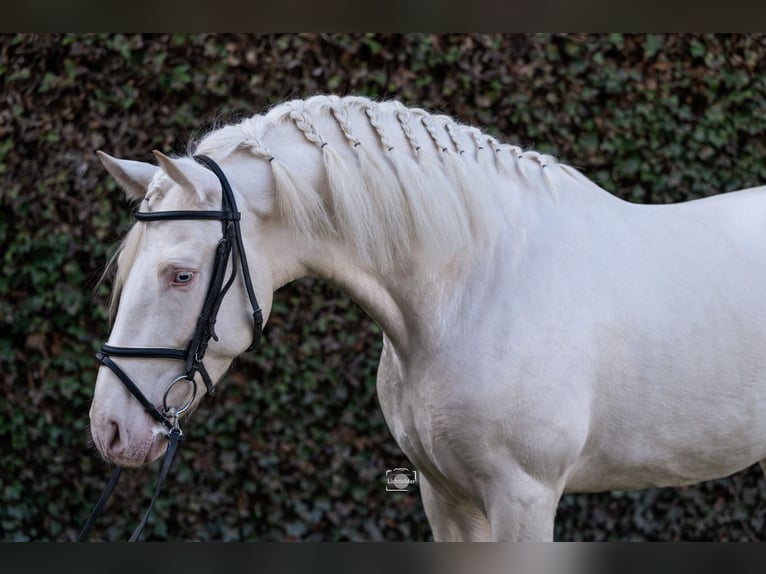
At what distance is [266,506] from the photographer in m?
3.47

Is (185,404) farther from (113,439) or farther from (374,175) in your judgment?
(374,175)

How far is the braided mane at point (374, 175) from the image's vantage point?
1.73 metres

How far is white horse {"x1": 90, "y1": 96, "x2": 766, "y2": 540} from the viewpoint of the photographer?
1647mm

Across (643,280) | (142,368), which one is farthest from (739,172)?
(142,368)

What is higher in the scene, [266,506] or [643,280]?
[643,280]

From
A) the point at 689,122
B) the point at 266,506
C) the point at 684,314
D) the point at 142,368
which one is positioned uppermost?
the point at 689,122

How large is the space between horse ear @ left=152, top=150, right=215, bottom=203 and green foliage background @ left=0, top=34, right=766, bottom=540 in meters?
1.75

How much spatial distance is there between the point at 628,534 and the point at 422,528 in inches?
36.4

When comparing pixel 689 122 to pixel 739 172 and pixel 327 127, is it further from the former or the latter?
pixel 327 127

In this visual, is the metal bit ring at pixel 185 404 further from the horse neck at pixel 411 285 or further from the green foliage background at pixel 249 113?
the green foliage background at pixel 249 113

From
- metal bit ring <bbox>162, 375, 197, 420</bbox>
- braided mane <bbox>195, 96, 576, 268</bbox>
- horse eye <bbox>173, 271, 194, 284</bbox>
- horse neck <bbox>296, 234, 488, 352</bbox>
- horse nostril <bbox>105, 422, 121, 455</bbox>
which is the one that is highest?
braided mane <bbox>195, 96, 576, 268</bbox>

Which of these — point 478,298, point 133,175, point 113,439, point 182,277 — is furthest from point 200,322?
point 478,298

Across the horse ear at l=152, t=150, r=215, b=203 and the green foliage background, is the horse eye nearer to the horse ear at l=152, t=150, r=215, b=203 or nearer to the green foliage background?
the horse ear at l=152, t=150, r=215, b=203

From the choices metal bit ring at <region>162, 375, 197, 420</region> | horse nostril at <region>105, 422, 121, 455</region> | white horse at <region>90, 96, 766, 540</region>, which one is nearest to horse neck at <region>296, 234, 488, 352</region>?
white horse at <region>90, 96, 766, 540</region>
